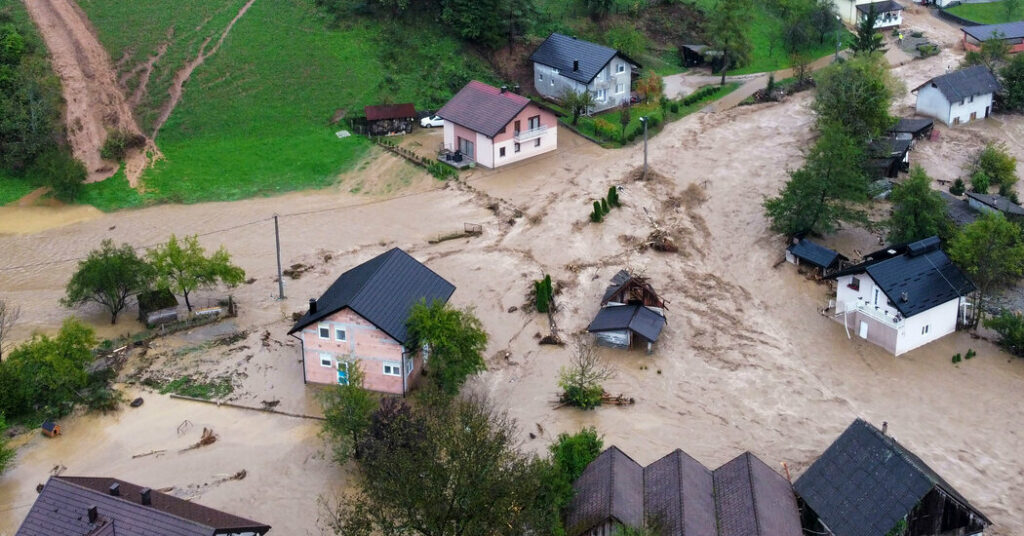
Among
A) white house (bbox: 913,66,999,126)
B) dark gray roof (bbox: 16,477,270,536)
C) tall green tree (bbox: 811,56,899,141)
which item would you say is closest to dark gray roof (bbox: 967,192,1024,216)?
tall green tree (bbox: 811,56,899,141)

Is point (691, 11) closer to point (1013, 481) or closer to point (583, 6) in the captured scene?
point (583, 6)

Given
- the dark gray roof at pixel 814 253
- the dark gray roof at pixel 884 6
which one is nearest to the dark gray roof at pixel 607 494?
the dark gray roof at pixel 814 253

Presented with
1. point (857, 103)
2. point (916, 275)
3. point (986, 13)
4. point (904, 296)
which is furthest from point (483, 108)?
point (986, 13)

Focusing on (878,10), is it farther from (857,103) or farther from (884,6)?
(857,103)

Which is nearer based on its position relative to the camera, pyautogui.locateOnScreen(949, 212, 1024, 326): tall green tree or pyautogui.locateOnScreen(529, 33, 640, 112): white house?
pyautogui.locateOnScreen(949, 212, 1024, 326): tall green tree

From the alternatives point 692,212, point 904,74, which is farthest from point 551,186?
point 904,74

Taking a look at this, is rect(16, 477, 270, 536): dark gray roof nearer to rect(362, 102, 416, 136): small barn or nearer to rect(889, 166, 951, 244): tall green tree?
rect(889, 166, 951, 244): tall green tree

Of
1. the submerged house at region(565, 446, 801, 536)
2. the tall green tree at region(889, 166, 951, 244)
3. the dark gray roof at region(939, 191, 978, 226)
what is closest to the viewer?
the submerged house at region(565, 446, 801, 536)
